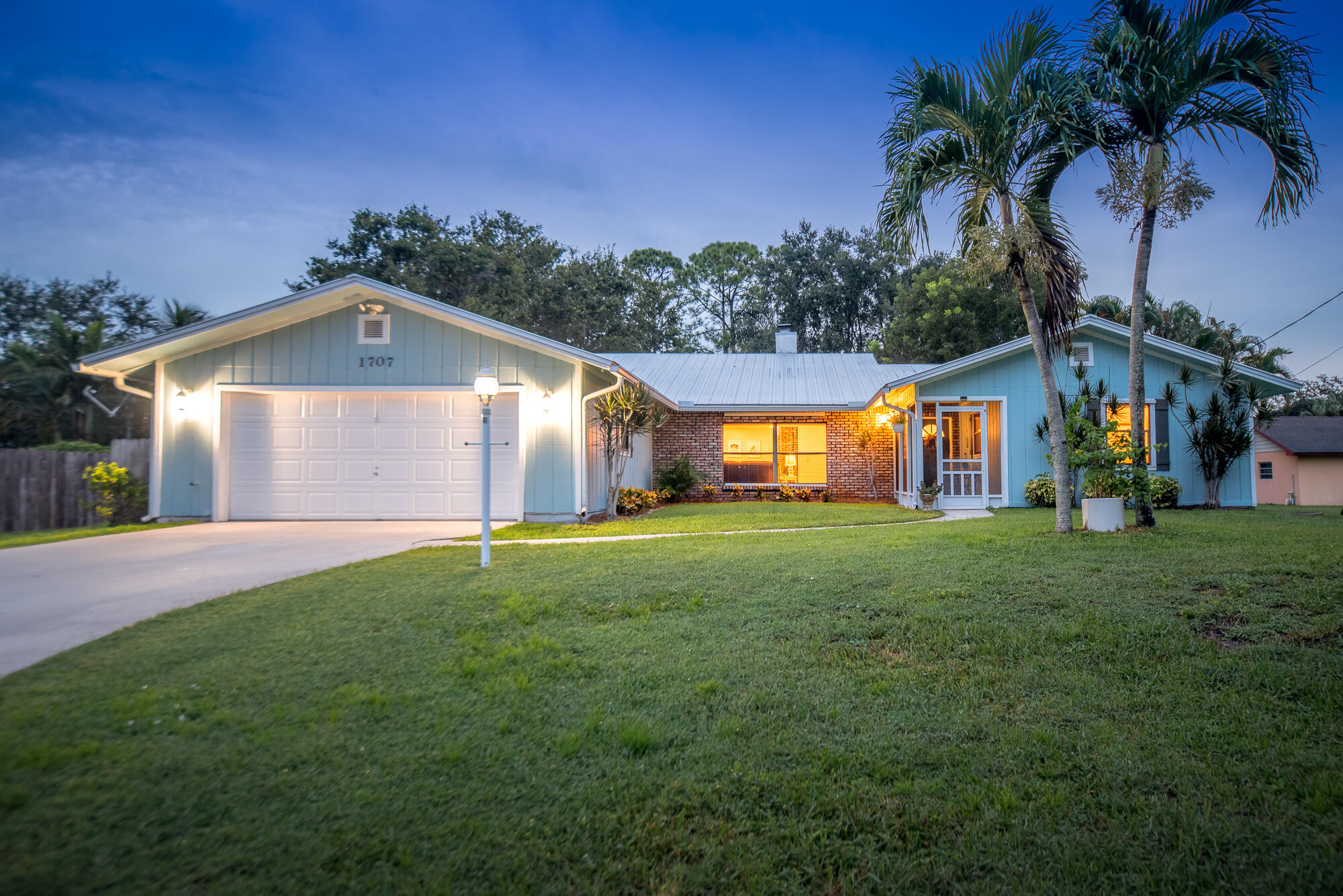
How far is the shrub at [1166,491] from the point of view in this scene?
1185cm

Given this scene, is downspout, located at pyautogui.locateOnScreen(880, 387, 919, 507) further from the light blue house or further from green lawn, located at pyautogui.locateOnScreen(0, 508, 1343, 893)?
green lawn, located at pyautogui.locateOnScreen(0, 508, 1343, 893)

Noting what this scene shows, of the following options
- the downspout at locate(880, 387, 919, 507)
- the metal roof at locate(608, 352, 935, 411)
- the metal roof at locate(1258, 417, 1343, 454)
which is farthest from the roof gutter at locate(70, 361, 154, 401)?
the metal roof at locate(1258, 417, 1343, 454)

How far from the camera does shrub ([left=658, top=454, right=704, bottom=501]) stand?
15.4 metres

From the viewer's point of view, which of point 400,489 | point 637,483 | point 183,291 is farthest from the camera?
point 183,291

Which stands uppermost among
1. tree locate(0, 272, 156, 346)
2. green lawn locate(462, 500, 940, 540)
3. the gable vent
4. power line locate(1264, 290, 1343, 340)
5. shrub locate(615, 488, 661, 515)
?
tree locate(0, 272, 156, 346)

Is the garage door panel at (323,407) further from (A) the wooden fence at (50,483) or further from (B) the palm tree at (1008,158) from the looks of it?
(B) the palm tree at (1008,158)

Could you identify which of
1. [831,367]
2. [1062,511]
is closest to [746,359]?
→ [831,367]

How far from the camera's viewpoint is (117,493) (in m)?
10.2

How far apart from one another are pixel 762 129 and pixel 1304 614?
1751cm

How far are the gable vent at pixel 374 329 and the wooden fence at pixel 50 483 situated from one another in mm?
4356

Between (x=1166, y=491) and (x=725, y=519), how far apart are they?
26.8 ft

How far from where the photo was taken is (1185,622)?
3936 mm

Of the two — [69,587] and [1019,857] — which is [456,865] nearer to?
[1019,857]

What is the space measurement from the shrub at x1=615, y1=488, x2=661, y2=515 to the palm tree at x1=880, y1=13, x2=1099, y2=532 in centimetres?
662
